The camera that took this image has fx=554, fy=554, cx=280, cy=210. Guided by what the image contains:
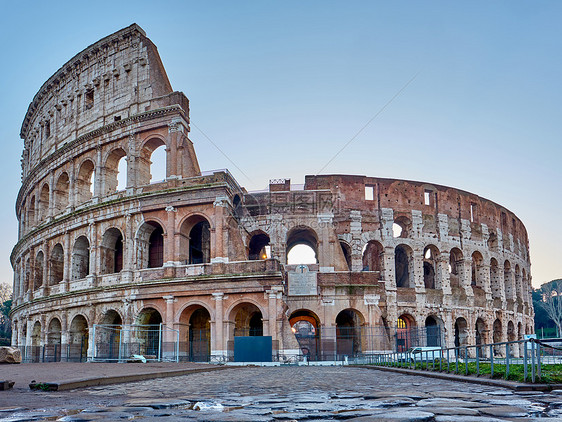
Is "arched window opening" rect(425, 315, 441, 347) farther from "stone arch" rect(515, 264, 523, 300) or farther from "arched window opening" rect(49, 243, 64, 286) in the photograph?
"arched window opening" rect(49, 243, 64, 286)

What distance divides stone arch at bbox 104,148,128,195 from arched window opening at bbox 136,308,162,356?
262 inches

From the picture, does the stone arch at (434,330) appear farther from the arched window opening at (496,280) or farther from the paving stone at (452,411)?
the paving stone at (452,411)

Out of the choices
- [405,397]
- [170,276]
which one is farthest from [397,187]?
[405,397]

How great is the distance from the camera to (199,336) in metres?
25.2

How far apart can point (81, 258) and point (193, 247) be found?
20.5 ft

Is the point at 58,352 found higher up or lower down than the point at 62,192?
lower down

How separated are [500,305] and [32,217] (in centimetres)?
3003

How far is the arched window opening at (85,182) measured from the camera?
29.2m

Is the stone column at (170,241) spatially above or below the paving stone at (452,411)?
above

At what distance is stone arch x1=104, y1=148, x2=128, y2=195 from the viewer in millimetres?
27922

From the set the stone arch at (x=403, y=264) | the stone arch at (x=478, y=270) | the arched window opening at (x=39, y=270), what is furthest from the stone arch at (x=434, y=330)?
the arched window opening at (x=39, y=270)

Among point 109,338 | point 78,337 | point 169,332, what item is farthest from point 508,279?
point 78,337

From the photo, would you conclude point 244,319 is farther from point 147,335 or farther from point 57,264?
point 57,264

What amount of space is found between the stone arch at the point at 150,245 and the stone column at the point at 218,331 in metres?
4.33
